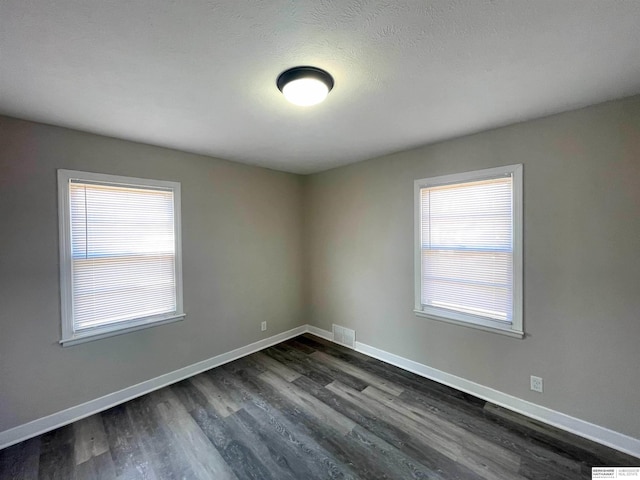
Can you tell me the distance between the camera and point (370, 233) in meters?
3.45

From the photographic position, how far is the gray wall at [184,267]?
2098 mm

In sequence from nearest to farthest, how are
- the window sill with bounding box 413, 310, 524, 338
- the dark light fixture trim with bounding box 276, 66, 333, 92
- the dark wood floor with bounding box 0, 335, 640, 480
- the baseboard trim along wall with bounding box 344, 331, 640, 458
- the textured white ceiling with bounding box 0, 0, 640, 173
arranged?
the textured white ceiling with bounding box 0, 0, 640, 173, the dark light fixture trim with bounding box 276, 66, 333, 92, the dark wood floor with bounding box 0, 335, 640, 480, the baseboard trim along wall with bounding box 344, 331, 640, 458, the window sill with bounding box 413, 310, 524, 338

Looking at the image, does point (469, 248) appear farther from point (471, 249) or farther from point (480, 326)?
point (480, 326)

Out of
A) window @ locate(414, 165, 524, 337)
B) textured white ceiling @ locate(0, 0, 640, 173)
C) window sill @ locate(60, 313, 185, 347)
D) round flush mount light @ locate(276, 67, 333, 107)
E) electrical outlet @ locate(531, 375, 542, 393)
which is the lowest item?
electrical outlet @ locate(531, 375, 542, 393)

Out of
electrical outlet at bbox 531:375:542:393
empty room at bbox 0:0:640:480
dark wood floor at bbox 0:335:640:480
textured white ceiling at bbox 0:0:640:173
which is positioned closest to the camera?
textured white ceiling at bbox 0:0:640:173

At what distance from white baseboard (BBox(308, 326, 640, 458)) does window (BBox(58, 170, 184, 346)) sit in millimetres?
2715

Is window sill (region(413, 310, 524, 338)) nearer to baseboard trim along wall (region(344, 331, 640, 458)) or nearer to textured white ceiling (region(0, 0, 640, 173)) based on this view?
baseboard trim along wall (region(344, 331, 640, 458))

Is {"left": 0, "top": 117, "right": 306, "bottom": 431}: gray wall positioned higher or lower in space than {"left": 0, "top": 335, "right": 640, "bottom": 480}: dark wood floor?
higher

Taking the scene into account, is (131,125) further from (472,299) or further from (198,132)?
(472,299)

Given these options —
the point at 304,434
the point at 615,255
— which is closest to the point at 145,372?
the point at 304,434

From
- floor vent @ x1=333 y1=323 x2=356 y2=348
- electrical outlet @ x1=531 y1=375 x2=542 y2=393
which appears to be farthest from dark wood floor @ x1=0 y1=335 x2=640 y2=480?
floor vent @ x1=333 y1=323 x2=356 y2=348

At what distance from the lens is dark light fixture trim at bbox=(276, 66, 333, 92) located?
1539 millimetres

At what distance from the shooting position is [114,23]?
119 centimetres

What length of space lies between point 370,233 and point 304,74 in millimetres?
2231
